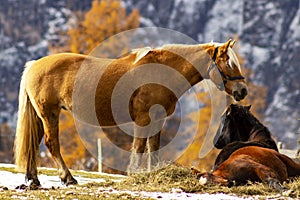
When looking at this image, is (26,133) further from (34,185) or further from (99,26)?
(99,26)

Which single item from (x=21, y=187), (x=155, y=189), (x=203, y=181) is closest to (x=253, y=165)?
(x=203, y=181)

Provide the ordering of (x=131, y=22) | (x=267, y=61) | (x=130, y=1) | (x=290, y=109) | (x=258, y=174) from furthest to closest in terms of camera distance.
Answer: (x=130, y=1) < (x=267, y=61) < (x=290, y=109) < (x=131, y=22) < (x=258, y=174)

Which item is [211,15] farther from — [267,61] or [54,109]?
[54,109]

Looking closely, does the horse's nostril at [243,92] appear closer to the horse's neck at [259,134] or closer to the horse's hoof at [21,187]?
the horse's neck at [259,134]

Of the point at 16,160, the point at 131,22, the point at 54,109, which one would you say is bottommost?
the point at 16,160

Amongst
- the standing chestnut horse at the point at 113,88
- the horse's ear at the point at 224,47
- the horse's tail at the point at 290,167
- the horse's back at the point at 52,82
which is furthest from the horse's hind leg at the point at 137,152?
the horse's tail at the point at 290,167

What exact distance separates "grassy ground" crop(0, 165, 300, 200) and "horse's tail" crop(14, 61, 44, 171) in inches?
44.5

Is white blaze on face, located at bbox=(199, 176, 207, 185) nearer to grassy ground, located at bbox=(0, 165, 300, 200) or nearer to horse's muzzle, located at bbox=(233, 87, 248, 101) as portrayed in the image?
grassy ground, located at bbox=(0, 165, 300, 200)

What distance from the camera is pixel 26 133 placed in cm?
973

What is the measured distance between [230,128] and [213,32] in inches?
3188

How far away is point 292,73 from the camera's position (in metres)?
81.4

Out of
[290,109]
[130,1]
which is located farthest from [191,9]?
[290,109]

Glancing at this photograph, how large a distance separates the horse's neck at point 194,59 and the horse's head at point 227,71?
3.5 inches

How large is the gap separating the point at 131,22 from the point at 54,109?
25578 mm
